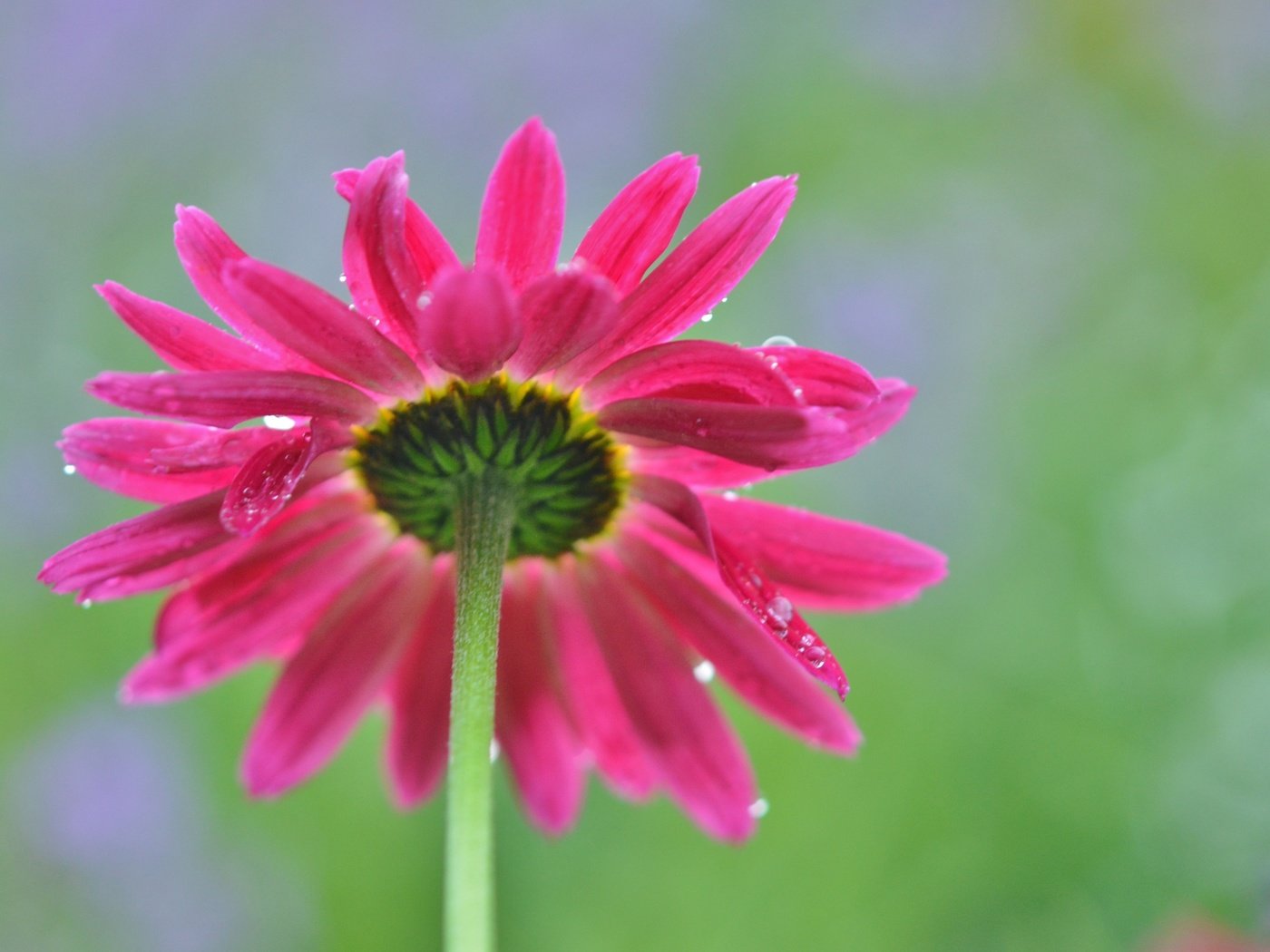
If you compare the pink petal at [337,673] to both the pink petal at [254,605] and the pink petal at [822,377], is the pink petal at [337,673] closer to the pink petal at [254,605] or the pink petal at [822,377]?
the pink petal at [254,605]

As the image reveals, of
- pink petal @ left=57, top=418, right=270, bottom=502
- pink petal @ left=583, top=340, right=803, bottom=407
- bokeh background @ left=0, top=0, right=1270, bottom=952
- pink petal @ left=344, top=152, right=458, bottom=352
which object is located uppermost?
bokeh background @ left=0, top=0, right=1270, bottom=952

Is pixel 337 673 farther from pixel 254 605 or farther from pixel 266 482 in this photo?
pixel 266 482

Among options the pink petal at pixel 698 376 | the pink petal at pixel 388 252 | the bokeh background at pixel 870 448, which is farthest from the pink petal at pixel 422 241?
the bokeh background at pixel 870 448

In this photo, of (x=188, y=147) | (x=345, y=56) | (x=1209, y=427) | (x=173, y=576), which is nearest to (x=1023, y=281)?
(x=1209, y=427)

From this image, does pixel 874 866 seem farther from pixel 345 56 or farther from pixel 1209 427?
pixel 345 56

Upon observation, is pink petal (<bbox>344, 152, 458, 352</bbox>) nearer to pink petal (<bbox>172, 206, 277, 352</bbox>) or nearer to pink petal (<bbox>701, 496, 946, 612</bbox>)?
pink petal (<bbox>172, 206, 277, 352</bbox>)

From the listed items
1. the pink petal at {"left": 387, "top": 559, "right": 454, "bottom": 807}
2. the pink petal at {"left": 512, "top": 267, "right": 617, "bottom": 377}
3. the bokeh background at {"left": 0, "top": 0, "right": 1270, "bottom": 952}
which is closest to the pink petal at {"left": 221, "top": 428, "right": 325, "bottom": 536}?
the pink petal at {"left": 512, "top": 267, "right": 617, "bottom": 377}
